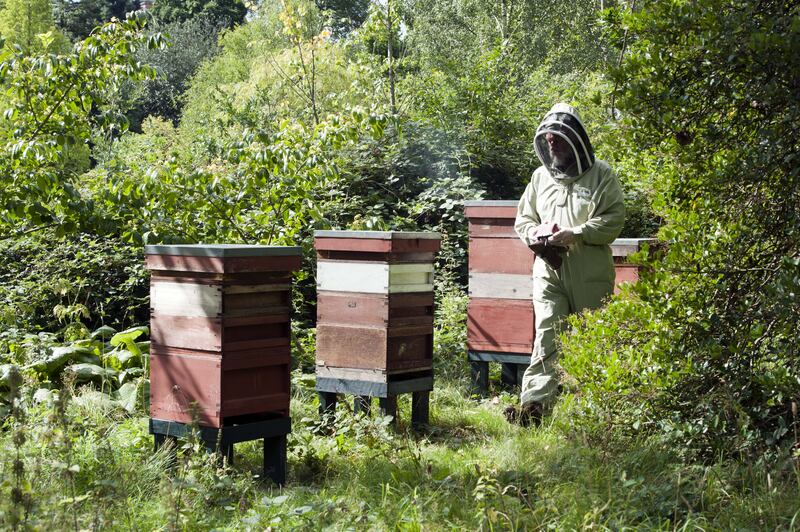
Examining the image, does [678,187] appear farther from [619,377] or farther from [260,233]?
[260,233]

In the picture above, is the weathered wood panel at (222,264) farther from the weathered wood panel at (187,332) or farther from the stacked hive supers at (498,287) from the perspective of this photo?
the stacked hive supers at (498,287)

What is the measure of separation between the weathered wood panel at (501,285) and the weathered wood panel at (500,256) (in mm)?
30

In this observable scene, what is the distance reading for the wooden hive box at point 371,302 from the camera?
5145 mm

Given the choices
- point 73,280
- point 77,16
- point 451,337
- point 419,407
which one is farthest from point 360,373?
point 77,16

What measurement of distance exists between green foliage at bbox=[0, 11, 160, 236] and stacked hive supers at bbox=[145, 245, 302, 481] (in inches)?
54.1

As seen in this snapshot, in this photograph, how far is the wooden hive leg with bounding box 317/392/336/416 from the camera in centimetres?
543

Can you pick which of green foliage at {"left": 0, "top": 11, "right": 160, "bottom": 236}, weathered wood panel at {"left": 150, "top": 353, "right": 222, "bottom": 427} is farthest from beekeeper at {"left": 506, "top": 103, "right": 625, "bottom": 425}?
green foliage at {"left": 0, "top": 11, "right": 160, "bottom": 236}

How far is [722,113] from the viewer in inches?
152

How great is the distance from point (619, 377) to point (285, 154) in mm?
3088

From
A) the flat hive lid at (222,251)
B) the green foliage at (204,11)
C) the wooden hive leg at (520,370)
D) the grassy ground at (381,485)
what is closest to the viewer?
the grassy ground at (381,485)

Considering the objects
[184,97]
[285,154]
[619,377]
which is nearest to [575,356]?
[619,377]

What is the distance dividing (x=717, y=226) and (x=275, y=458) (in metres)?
2.24

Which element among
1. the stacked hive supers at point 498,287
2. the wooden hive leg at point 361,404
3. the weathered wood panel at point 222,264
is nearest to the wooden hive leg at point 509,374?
the stacked hive supers at point 498,287

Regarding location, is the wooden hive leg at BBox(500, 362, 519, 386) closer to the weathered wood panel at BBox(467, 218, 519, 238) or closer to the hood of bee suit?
the weathered wood panel at BBox(467, 218, 519, 238)
